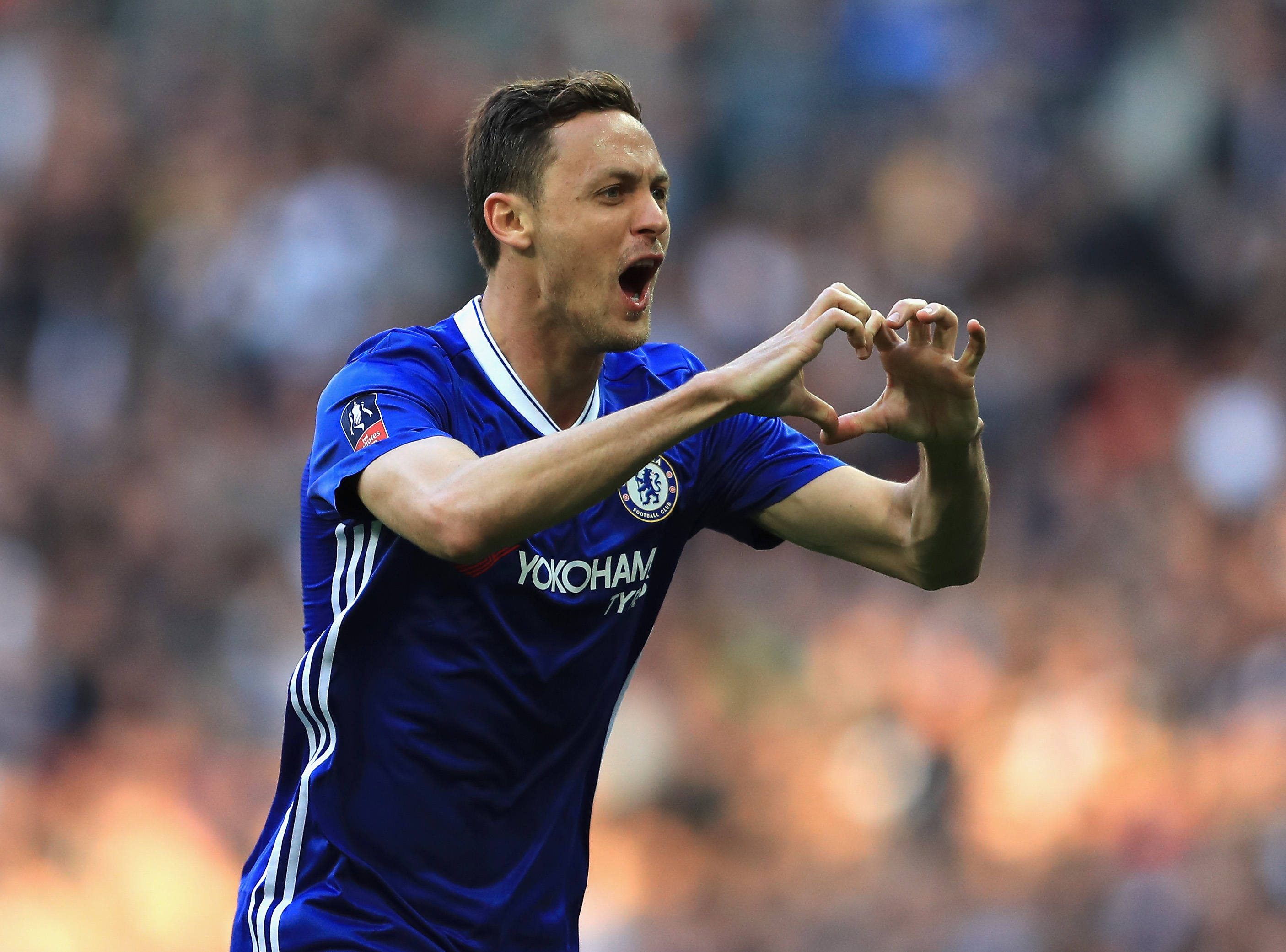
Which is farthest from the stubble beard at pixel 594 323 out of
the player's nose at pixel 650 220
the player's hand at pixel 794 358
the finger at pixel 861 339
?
the finger at pixel 861 339

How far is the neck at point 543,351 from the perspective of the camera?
384cm

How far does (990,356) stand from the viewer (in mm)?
9258

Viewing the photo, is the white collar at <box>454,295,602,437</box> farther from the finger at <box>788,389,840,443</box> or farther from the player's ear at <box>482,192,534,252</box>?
the finger at <box>788,389,840,443</box>

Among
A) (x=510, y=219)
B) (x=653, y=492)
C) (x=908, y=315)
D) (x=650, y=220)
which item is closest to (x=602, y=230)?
(x=650, y=220)

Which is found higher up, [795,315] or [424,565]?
[795,315]

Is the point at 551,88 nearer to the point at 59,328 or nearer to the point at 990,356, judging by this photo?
the point at 990,356

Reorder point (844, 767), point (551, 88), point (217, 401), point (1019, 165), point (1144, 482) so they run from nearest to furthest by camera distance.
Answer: point (551, 88) < point (844, 767) < point (1144, 482) < point (217, 401) < point (1019, 165)

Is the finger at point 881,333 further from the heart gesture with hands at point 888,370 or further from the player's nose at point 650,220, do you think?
the player's nose at point 650,220

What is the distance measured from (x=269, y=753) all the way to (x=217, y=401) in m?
2.19

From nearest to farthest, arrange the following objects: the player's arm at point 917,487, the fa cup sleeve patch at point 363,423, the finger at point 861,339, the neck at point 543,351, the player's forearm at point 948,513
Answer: the finger at point 861,339, the fa cup sleeve patch at point 363,423, the player's arm at point 917,487, the player's forearm at point 948,513, the neck at point 543,351

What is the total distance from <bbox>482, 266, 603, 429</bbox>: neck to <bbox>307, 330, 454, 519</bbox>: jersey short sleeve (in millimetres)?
217

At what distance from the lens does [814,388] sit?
909 centimetres

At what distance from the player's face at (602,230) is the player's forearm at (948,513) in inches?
27.9

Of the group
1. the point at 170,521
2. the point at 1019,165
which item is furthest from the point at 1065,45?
the point at 170,521
